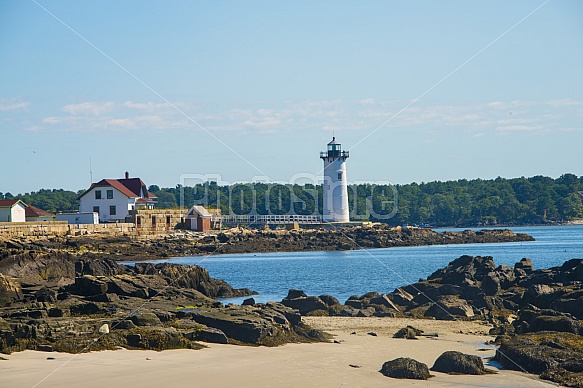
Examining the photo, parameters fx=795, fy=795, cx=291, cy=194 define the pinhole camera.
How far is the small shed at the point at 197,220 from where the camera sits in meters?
64.3

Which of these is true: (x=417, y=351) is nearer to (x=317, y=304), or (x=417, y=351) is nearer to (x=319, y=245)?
(x=317, y=304)

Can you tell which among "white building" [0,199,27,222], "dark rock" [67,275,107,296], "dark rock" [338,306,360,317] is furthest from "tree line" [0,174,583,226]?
"dark rock" [67,275,107,296]

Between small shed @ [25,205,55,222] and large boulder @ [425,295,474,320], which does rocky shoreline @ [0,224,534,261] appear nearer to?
small shed @ [25,205,55,222]

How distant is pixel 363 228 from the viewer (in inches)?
2808

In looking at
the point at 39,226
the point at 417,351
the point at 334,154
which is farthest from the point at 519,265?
the point at 334,154

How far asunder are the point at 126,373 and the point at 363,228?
195ft

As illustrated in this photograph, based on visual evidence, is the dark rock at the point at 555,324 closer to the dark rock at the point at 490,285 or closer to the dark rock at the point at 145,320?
the dark rock at the point at 145,320

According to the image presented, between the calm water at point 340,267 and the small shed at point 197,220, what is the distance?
7235mm

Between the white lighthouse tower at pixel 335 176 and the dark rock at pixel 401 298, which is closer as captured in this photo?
the dark rock at pixel 401 298

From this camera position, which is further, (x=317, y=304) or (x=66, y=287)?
(x=317, y=304)

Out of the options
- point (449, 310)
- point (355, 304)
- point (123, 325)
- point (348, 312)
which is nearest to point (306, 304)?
point (348, 312)

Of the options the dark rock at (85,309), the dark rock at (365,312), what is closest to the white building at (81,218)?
the dark rock at (365,312)

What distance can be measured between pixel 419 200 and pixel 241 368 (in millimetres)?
114280

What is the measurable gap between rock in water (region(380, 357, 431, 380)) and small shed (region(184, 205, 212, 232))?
5138cm
